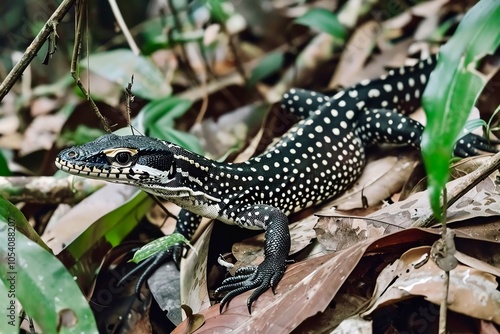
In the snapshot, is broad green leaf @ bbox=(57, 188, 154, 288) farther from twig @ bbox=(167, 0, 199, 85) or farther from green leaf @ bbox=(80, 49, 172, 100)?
twig @ bbox=(167, 0, 199, 85)

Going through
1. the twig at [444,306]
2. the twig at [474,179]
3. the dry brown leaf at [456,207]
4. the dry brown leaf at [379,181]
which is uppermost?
the twig at [474,179]

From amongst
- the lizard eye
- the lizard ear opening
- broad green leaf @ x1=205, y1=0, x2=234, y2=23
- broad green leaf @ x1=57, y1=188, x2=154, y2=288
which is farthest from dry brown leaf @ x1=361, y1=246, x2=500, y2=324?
broad green leaf @ x1=205, y1=0, x2=234, y2=23

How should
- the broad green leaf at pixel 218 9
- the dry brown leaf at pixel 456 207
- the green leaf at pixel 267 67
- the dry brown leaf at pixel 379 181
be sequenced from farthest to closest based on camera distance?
the green leaf at pixel 267 67 → the broad green leaf at pixel 218 9 → the dry brown leaf at pixel 379 181 → the dry brown leaf at pixel 456 207

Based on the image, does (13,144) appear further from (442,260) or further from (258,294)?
(442,260)

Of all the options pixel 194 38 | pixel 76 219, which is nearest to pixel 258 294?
pixel 76 219

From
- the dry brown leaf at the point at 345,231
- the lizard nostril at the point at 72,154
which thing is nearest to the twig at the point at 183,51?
the lizard nostril at the point at 72,154

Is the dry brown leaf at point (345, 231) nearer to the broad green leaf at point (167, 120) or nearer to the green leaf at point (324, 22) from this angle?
the broad green leaf at point (167, 120)

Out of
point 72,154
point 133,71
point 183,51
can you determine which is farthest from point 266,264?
point 183,51

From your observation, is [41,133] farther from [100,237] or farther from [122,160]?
[122,160]
